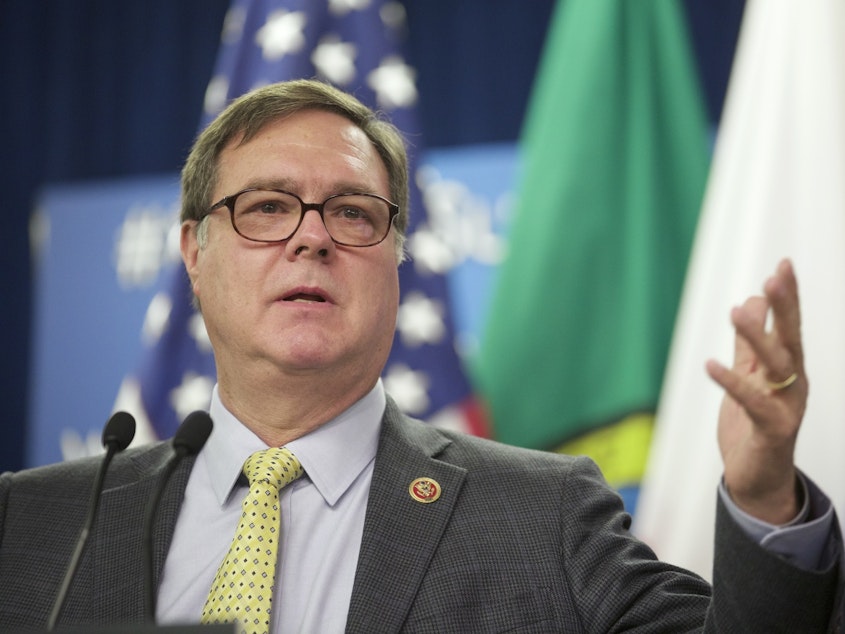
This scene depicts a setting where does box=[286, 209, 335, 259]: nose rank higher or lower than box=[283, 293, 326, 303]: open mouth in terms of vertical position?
higher

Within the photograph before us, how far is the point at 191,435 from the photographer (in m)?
1.46

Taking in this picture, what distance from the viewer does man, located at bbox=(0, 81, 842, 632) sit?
5.40ft

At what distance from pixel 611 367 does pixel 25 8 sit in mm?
3143

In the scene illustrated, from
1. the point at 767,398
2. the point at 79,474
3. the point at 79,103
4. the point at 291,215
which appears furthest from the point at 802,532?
the point at 79,103

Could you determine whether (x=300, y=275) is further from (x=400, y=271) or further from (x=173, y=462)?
(x=400, y=271)

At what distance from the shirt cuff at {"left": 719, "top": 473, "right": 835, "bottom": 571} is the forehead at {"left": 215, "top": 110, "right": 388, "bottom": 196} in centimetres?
92

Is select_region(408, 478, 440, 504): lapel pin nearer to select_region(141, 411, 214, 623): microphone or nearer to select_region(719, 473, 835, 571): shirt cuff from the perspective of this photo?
select_region(141, 411, 214, 623): microphone

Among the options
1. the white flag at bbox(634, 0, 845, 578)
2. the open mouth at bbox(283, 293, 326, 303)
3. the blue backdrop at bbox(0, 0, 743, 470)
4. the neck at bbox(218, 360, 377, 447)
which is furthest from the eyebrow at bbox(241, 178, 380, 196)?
the blue backdrop at bbox(0, 0, 743, 470)

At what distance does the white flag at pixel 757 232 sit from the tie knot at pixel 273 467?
1385 mm

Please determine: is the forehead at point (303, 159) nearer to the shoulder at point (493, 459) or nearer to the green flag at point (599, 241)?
the shoulder at point (493, 459)

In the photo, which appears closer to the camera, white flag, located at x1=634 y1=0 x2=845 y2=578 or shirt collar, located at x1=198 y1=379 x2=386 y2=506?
shirt collar, located at x1=198 y1=379 x2=386 y2=506

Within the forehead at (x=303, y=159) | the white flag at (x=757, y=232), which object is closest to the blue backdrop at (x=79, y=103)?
the white flag at (x=757, y=232)

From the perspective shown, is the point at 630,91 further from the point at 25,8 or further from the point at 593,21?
the point at 25,8

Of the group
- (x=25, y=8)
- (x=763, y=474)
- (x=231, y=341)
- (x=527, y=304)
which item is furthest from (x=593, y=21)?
(x=25, y=8)
